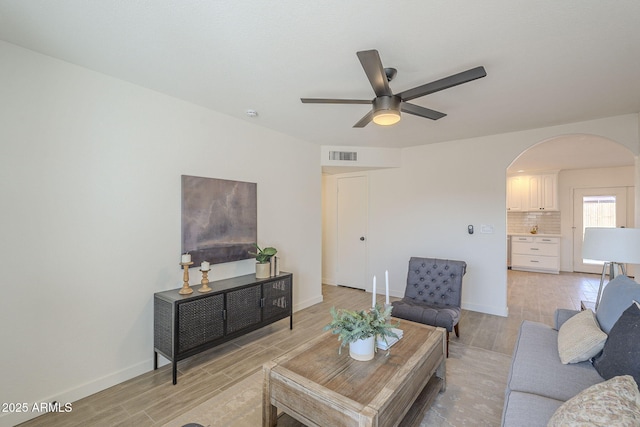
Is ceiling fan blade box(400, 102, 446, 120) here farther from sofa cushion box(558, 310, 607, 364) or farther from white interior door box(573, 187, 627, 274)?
white interior door box(573, 187, 627, 274)

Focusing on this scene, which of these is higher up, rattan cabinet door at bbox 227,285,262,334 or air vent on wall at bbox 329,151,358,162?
air vent on wall at bbox 329,151,358,162

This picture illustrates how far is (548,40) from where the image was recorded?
1.81 m

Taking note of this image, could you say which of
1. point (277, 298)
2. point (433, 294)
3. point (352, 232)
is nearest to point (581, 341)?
point (433, 294)

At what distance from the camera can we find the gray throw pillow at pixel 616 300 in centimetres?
168

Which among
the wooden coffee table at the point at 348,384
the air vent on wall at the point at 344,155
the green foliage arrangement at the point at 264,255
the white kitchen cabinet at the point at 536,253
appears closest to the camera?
the wooden coffee table at the point at 348,384

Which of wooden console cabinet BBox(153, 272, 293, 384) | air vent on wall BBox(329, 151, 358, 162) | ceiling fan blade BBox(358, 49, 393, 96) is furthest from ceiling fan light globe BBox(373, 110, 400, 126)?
air vent on wall BBox(329, 151, 358, 162)

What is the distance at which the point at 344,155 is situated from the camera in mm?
4625

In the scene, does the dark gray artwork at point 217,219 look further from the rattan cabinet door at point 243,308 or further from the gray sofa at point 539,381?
the gray sofa at point 539,381

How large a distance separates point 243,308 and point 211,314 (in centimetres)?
37

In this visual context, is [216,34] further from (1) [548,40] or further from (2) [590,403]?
(2) [590,403]

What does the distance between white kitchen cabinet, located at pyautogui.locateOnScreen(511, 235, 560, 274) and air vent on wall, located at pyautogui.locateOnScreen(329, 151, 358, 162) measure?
5.42 metres

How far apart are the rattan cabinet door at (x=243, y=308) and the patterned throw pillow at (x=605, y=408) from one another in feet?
8.01

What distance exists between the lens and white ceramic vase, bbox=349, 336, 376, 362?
5.74 feet

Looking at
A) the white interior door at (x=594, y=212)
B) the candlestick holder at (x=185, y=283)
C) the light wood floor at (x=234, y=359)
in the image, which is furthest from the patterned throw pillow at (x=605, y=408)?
the white interior door at (x=594, y=212)
